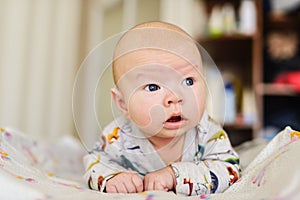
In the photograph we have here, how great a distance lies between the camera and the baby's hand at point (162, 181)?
0.69 metres

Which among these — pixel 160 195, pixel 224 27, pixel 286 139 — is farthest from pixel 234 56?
pixel 160 195

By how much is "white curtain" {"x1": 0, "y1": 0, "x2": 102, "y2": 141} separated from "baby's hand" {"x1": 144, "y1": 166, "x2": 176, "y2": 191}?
4.79 ft

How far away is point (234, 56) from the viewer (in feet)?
8.94

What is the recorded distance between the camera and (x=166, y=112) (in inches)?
27.7

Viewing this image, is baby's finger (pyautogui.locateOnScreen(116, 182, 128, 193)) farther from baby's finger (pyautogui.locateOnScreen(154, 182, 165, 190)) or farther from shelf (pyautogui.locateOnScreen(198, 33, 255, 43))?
shelf (pyautogui.locateOnScreen(198, 33, 255, 43))

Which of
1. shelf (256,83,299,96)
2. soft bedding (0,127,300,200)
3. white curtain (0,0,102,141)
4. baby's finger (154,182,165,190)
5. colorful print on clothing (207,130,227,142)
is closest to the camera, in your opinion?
soft bedding (0,127,300,200)

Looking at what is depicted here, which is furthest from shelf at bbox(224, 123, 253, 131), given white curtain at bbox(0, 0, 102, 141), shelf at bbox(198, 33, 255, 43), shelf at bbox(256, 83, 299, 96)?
white curtain at bbox(0, 0, 102, 141)

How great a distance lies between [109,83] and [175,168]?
8.4 inches

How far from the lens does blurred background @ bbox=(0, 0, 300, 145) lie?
2.09 m

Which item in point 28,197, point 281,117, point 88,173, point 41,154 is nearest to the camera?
point 28,197

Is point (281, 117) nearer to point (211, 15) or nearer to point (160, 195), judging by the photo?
point (211, 15)

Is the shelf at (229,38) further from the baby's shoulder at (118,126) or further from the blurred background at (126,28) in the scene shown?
the baby's shoulder at (118,126)

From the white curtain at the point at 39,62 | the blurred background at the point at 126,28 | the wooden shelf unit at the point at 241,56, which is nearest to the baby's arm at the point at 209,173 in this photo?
the blurred background at the point at 126,28

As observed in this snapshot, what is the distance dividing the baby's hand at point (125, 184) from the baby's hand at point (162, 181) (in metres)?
0.02
